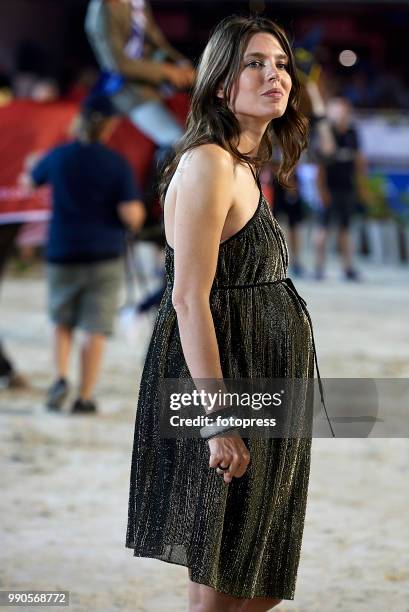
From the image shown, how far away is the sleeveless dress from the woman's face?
18 centimetres

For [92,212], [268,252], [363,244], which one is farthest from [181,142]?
[363,244]

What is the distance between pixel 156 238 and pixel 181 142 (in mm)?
4813

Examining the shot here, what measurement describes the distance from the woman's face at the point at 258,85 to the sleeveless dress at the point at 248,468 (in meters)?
0.18

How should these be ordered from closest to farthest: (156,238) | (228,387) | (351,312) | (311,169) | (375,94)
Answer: (228,387) → (156,238) → (351,312) → (311,169) → (375,94)

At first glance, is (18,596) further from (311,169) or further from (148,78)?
(311,169)

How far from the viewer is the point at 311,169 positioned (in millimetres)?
12945

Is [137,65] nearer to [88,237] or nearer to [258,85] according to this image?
[88,237]

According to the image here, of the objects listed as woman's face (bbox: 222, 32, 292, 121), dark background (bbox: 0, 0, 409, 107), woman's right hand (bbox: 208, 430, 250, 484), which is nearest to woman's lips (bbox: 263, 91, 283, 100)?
woman's face (bbox: 222, 32, 292, 121)

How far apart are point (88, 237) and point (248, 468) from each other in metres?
4.08

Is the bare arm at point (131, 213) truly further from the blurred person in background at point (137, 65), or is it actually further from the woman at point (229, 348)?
the woman at point (229, 348)

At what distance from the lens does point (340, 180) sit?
13.2m

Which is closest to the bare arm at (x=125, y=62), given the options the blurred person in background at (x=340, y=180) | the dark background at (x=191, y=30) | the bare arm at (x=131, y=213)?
the bare arm at (x=131, y=213)

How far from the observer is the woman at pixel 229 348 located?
231 centimetres

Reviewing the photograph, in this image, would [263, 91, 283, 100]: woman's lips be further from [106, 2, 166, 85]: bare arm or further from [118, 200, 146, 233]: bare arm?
[106, 2, 166, 85]: bare arm
